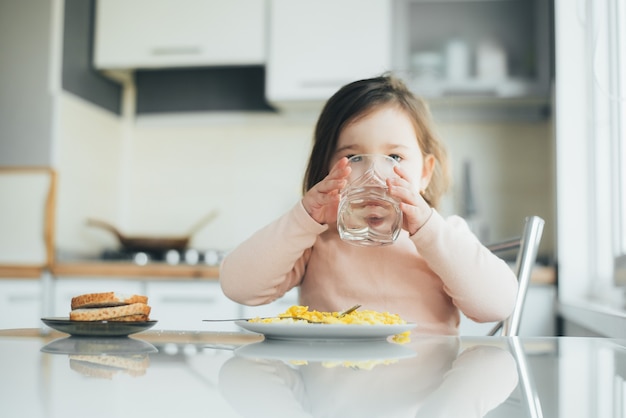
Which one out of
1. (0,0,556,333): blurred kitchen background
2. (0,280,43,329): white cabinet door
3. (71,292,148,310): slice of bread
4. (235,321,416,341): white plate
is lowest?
(0,280,43,329): white cabinet door

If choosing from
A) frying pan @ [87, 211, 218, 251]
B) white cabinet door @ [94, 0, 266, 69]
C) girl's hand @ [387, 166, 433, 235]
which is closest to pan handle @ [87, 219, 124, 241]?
frying pan @ [87, 211, 218, 251]

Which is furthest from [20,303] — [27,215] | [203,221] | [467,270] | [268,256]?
[467,270]

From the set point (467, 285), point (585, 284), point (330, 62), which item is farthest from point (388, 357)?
point (330, 62)

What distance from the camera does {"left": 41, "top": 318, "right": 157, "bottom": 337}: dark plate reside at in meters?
0.79

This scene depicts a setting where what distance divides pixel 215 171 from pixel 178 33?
603 millimetres

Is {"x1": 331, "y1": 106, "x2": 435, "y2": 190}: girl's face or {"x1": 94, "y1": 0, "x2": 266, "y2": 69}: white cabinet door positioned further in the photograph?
{"x1": 94, "y1": 0, "x2": 266, "y2": 69}: white cabinet door

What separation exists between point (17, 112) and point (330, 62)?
118cm

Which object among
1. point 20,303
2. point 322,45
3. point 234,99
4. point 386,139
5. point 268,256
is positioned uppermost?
point 322,45

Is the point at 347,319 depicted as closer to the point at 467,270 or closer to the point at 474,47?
the point at 467,270

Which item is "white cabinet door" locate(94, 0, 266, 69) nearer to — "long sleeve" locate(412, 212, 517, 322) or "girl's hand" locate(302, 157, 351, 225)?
"girl's hand" locate(302, 157, 351, 225)

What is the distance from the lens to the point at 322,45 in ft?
8.77

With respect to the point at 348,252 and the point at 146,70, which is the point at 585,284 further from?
the point at 146,70

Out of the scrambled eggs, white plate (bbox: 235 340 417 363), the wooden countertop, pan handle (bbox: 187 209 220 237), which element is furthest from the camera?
pan handle (bbox: 187 209 220 237)

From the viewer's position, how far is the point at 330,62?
8.73 ft
